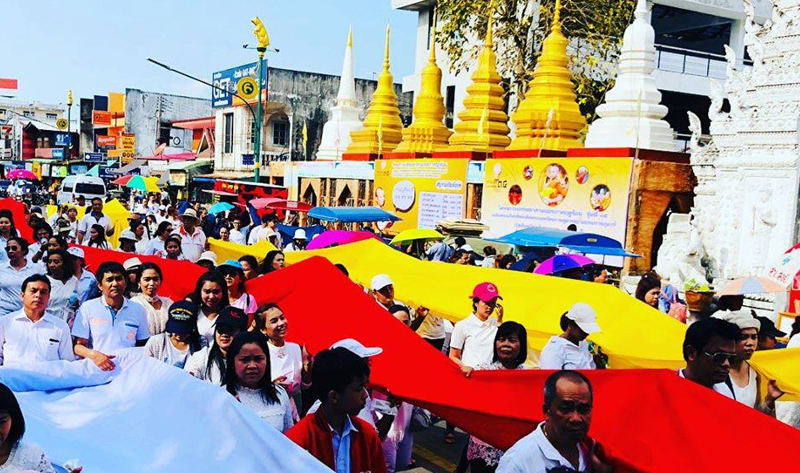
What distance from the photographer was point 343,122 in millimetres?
29609

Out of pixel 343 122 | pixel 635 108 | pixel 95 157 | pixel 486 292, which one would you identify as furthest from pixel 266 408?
pixel 95 157

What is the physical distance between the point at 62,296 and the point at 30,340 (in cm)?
191

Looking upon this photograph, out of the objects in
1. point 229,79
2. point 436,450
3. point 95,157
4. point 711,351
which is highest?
point 229,79

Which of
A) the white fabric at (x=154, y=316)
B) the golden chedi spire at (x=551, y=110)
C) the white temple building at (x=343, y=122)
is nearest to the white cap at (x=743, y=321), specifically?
the white fabric at (x=154, y=316)

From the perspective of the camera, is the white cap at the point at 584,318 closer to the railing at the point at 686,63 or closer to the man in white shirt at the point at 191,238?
the man in white shirt at the point at 191,238

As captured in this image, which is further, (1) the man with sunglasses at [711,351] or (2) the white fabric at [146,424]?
(1) the man with sunglasses at [711,351]

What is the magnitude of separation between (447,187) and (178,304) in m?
15.2

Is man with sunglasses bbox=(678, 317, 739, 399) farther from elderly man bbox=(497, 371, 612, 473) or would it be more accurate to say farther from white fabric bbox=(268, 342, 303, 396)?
white fabric bbox=(268, 342, 303, 396)

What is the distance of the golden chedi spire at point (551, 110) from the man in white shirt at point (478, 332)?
1334 centimetres

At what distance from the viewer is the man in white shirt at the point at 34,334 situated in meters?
5.43

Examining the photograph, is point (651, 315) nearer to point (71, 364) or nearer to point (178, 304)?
point (178, 304)

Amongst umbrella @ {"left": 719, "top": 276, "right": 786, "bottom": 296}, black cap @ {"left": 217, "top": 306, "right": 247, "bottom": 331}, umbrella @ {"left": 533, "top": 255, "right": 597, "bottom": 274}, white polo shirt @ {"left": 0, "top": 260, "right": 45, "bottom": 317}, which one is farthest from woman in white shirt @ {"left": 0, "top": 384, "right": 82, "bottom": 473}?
umbrella @ {"left": 533, "top": 255, "right": 597, "bottom": 274}

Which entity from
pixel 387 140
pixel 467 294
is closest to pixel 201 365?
pixel 467 294

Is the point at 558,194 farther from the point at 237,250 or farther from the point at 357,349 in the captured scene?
the point at 357,349
